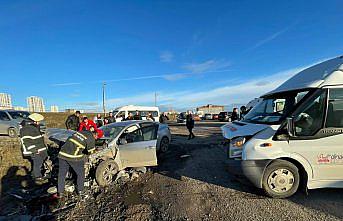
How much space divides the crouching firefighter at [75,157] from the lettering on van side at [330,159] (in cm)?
488

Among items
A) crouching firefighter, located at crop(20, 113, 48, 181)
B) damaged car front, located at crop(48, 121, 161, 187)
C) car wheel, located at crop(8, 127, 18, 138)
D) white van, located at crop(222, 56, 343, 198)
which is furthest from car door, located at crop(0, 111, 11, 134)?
white van, located at crop(222, 56, 343, 198)

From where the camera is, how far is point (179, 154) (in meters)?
8.66

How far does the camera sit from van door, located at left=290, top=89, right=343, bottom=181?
3.90 m

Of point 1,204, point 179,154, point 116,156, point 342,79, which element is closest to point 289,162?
point 342,79

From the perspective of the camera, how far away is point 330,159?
3.92m

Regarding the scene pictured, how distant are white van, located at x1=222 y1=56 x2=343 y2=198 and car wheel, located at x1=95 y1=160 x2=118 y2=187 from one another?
3.34m

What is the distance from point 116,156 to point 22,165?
13.7ft

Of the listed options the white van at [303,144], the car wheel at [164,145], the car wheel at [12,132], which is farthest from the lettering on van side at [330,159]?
the car wheel at [12,132]

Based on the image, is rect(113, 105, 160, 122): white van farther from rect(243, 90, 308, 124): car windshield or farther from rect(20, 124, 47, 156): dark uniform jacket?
rect(243, 90, 308, 124): car windshield

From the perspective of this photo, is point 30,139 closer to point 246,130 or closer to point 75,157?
point 75,157

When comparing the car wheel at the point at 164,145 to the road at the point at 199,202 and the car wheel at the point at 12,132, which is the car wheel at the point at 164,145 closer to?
the road at the point at 199,202

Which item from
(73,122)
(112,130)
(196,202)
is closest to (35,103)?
(73,122)

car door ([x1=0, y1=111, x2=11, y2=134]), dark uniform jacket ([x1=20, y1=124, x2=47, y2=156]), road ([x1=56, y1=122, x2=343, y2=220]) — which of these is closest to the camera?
road ([x1=56, y1=122, x2=343, y2=220])

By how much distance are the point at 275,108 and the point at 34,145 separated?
→ 6.42 metres
